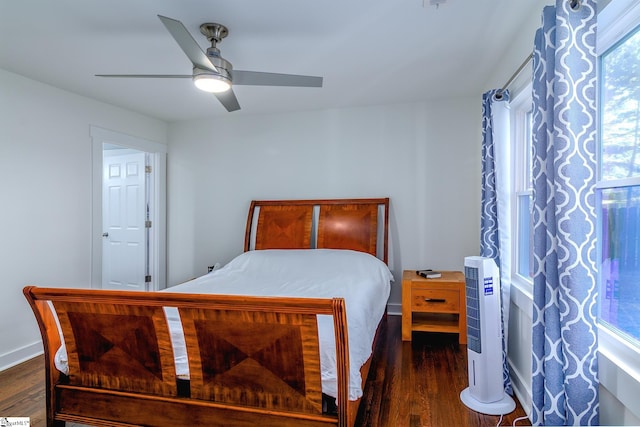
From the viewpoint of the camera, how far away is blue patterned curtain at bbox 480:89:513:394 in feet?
7.63

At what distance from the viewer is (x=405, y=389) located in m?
2.26

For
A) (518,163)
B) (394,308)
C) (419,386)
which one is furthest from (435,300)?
(518,163)

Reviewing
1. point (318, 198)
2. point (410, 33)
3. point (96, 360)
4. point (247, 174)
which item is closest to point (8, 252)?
point (96, 360)

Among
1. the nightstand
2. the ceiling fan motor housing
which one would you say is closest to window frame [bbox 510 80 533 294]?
the nightstand

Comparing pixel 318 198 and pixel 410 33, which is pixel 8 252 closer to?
pixel 318 198

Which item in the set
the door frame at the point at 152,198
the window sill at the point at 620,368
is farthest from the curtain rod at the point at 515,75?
the door frame at the point at 152,198

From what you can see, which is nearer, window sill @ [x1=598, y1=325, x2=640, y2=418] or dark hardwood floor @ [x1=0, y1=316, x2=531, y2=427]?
window sill @ [x1=598, y1=325, x2=640, y2=418]

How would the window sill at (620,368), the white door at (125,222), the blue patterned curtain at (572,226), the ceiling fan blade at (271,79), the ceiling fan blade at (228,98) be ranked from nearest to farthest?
the window sill at (620,368) → the blue patterned curtain at (572,226) → the ceiling fan blade at (271,79) → the ceiling fan blade at (228,98) → the white door at (125,222)

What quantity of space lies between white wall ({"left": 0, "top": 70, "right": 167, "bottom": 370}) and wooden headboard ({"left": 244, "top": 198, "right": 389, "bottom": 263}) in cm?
171

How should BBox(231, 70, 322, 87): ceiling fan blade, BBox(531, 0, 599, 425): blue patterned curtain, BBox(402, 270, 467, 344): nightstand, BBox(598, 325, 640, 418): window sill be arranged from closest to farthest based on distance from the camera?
BBox(598, 325, 640, 418): window sill, BBox(531, 0, 599, 425): blue patterned curtain, BBox(231, 70, 322, 87): ceiling fan blade, BBox(402, 270, 467, 344): nightstand

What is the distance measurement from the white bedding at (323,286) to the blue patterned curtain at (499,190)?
88 centimetres

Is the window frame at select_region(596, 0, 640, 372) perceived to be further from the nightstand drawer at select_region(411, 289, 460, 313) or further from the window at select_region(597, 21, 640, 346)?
the nightstand drawer at select_region(411, 289, 460, 313)

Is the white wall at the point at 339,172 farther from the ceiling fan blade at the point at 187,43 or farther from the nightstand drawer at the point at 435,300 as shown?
the ceiling fan blade at the point at 187,43

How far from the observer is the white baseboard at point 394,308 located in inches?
146
